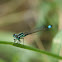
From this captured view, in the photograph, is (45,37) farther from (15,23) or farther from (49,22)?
(15,23)

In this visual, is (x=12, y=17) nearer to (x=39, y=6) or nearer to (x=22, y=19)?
(x=22, y=19)

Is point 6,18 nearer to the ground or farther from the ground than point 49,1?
nearer to the ground

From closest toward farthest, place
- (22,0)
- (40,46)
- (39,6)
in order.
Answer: (40,46)
(39,6)
(22,0)

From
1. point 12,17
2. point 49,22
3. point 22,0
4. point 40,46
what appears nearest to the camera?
point 40,46

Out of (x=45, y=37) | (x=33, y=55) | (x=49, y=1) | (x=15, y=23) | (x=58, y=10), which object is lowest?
(x=33, y=55)

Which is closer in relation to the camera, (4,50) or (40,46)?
(4,50)

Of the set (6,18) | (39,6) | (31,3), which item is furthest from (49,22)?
(6,18)
